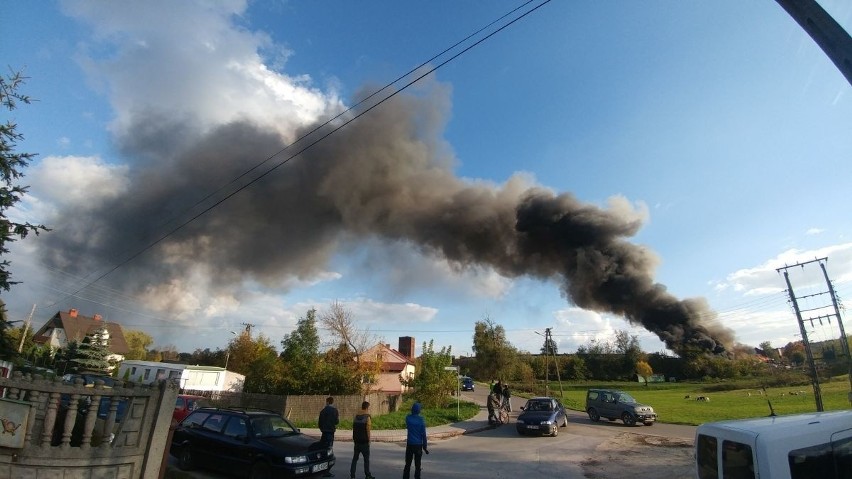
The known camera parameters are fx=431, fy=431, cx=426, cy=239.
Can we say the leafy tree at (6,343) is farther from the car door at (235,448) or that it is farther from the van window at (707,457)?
the van window at (707,457)

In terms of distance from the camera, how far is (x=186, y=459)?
8227 millimetres

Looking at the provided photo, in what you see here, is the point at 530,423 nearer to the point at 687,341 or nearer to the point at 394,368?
the point at 687,341

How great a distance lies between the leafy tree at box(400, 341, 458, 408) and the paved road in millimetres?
5813

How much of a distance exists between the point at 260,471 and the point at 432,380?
52.4 ft

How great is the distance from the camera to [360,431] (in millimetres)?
8023

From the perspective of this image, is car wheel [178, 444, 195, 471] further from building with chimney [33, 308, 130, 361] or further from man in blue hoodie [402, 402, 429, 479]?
building with chimney [33, 308, 130, 361]

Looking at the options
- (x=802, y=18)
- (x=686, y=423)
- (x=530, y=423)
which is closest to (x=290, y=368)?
(x=530, y=423)

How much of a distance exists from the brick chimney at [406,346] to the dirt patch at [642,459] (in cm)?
5109

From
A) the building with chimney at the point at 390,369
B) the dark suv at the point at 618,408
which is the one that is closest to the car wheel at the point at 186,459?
the building with chimney at the point at 390,369

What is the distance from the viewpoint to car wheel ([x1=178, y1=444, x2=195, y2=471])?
26.8 feet

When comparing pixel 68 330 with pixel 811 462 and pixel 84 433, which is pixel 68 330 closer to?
pixel 84 433

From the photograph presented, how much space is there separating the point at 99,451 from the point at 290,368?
1510 centimetres

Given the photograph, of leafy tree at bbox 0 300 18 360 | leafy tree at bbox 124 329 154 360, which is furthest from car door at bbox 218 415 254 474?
leafy tree at bbox 124 329 154 360

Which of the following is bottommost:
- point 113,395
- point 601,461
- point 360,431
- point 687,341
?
point 601,461
